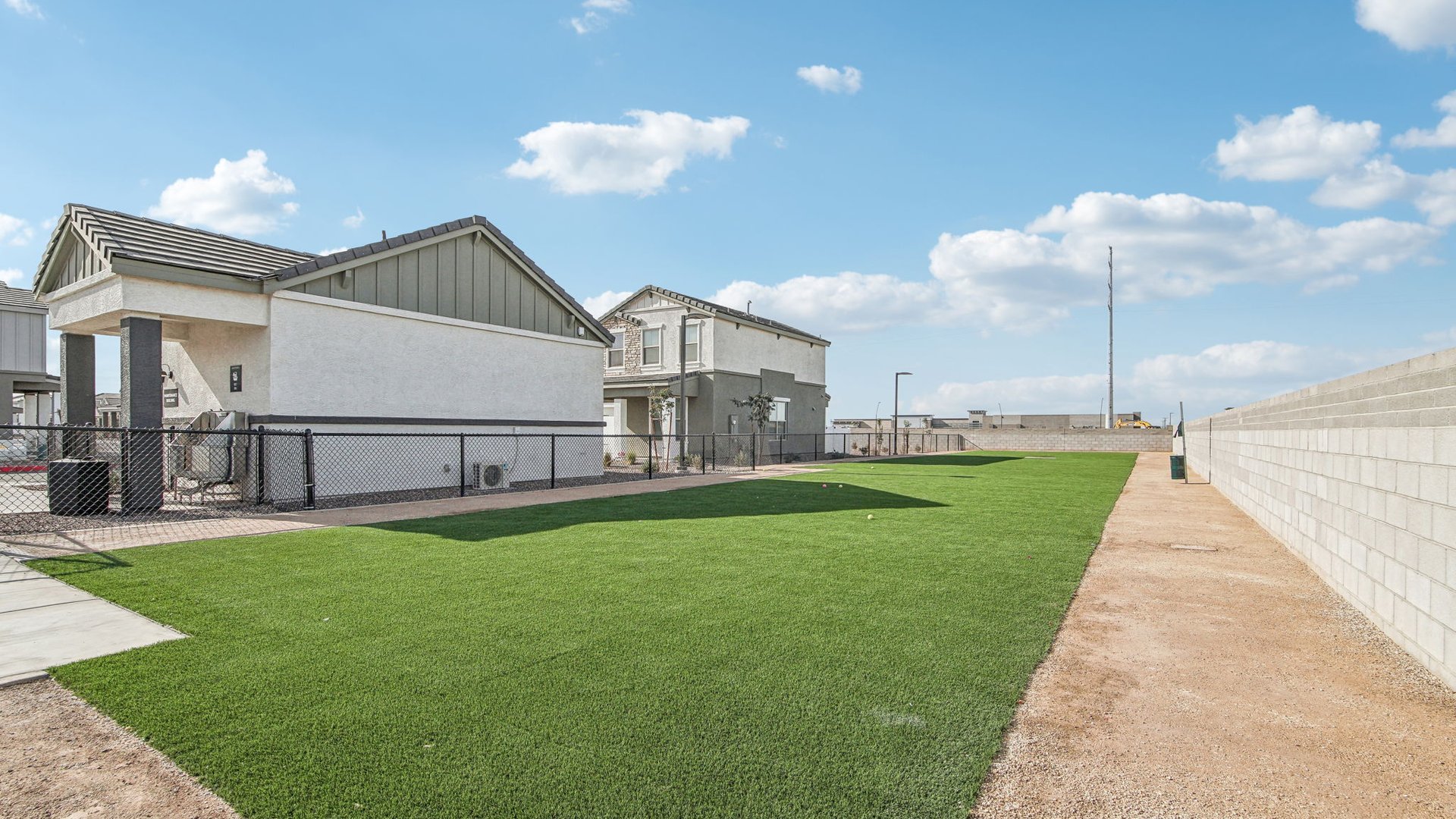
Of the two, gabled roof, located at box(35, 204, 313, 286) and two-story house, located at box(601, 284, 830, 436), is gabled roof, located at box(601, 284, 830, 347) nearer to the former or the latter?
two-story house, located at box(601, 284, 830, 436)

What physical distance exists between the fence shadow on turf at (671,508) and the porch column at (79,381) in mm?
7483

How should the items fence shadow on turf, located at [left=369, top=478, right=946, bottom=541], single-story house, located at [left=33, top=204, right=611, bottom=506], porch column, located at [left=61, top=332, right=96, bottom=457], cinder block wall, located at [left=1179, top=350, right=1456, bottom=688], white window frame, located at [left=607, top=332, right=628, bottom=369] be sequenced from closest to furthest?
cinder block wall, located at [left=1179, top=350, right=1456, bottom=688] < fence shadow on turf, located at [left=369, top=478, right=946, bottom=541] < single-story house, located at [left=33, top=204, right=611, bottom=506] < porch column, located at [left=61, top=332, right=96, bottom=457] < white window frame, located at [left=607, top=332, right=628, bottom=369]

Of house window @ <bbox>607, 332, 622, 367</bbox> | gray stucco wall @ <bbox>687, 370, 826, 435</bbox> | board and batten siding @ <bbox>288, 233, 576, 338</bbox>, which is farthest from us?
house window @ <bbox>607, 332, 622, 367</bbox>

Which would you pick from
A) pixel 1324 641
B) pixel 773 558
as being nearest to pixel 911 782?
pixel 1324 641

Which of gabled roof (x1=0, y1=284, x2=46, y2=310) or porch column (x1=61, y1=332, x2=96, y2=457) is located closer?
porch column (x1=61, y1=332, x2=96, y2=457)

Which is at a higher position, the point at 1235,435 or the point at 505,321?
the point at 505,321

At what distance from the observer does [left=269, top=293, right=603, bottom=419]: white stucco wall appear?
494 inches

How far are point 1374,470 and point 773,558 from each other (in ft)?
16.2

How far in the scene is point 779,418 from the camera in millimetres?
31625

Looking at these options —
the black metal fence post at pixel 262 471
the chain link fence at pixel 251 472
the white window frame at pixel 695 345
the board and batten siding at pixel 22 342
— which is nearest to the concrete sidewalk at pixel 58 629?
the chain link fence at pixel 251 472

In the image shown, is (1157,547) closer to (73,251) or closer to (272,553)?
(272,553)

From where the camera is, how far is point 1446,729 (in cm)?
368

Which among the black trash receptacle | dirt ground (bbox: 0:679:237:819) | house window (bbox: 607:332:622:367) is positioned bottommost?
dirt ground (bbox: 0:679:237:819)

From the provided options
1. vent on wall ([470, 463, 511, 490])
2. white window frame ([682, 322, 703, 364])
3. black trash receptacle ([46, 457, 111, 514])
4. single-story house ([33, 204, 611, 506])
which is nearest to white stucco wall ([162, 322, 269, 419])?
single-story house ([33, 204, 611, 506])
